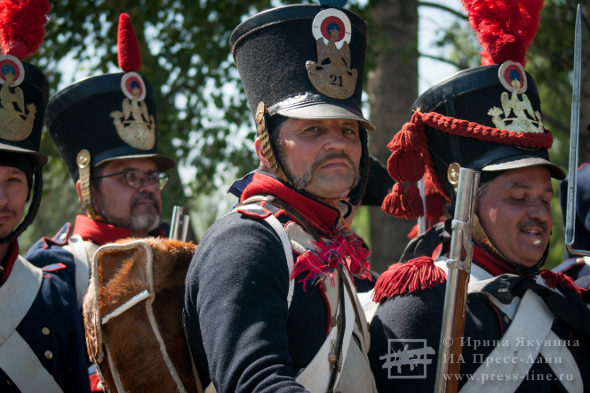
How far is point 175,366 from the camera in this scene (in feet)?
8.35

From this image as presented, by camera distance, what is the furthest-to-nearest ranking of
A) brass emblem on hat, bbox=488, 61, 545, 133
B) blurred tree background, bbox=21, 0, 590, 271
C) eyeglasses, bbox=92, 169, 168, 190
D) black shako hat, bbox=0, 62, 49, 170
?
blurred tree background, bbox=21, 0, 590, 271
eyeglasses, bbox=92, 169, 168, 190
black shako hat, bbox=0, 62, 49, 170
brass emblem on hat, bbox=488, 61, 545, 133

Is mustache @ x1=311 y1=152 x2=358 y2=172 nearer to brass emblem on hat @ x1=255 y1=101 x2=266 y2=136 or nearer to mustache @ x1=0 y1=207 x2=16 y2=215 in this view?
brass emblem on hat @ x1=255 y1=101 x2=266 y2=136

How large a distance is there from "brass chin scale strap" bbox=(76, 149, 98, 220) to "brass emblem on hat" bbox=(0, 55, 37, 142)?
1099mm

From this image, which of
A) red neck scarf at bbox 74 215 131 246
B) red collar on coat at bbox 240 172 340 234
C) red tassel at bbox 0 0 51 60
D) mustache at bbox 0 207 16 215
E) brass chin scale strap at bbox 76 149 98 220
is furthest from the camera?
brass chin scale strap at bbox 76 149 98 220

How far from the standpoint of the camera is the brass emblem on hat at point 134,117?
16.3 ft

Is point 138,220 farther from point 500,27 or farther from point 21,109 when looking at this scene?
point 500,27

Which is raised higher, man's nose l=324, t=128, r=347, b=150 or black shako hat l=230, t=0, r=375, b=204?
black shako hat l=230, t=0, r=375, b=204

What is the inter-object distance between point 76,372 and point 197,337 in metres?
1.35

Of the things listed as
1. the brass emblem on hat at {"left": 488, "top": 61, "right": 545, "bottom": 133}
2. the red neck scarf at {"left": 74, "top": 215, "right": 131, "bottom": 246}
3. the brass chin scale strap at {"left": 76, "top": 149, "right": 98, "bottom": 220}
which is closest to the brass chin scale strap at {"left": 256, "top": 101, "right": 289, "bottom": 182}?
the brass emblem on hat at {"left": 488, "top": 61, "right": 545, "bottom": 133}

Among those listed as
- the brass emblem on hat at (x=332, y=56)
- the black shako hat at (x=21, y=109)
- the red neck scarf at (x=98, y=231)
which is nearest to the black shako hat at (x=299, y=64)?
the brass emblem on hat at (x=332, y=56)

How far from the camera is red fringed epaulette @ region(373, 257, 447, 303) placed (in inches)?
118

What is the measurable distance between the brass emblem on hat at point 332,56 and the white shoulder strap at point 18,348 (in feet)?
6.20

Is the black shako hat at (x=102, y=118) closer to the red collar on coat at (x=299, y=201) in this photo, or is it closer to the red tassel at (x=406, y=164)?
the red tassel at (x=406, y=164)

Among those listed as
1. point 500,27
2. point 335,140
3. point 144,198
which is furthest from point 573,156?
point 144,198
